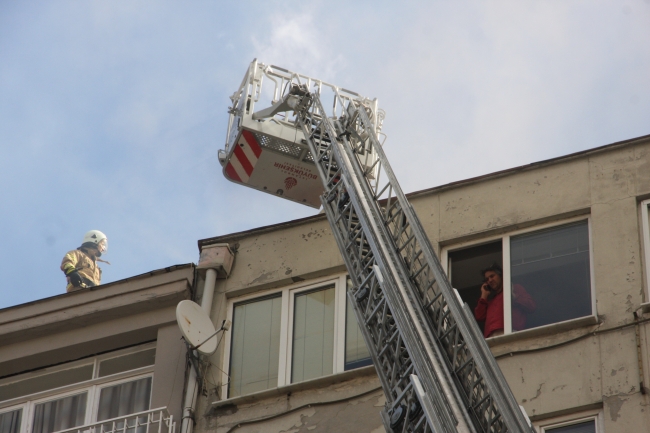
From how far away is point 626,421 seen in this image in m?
13.9

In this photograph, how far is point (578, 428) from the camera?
14.4 meters

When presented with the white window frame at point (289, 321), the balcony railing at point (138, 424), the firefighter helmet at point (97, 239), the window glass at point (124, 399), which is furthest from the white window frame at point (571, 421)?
the firefighter helmet at point (97, 239)

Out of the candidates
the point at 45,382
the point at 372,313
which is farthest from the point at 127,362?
the point at 372,313

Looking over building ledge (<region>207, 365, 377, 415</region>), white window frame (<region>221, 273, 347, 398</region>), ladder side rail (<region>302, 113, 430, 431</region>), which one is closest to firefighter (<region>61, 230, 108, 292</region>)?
white window frame (<region>221, 273, 347, 398</region>)

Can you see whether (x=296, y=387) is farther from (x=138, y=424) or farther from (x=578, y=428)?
(x=578, y=428)

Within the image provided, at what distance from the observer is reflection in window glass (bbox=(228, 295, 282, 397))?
16873 millimetres

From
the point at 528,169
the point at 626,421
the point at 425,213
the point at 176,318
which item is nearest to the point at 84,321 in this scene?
the point at 176,318

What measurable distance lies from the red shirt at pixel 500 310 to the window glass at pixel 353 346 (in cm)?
152

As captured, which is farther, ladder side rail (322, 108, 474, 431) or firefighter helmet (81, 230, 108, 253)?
firefighter helmet (81, 230, 108, 253)

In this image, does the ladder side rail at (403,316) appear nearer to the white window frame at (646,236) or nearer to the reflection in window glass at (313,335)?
the reflection in window glass at (313,335)

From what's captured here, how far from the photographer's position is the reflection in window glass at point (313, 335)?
54.4ft

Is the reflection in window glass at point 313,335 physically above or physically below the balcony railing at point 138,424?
above

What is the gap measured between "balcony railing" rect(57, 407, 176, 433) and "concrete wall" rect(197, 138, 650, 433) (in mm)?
446

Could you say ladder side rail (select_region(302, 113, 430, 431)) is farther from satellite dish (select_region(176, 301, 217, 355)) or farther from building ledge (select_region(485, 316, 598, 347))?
satellite dish (select_region(176, 301, 217, 355))
